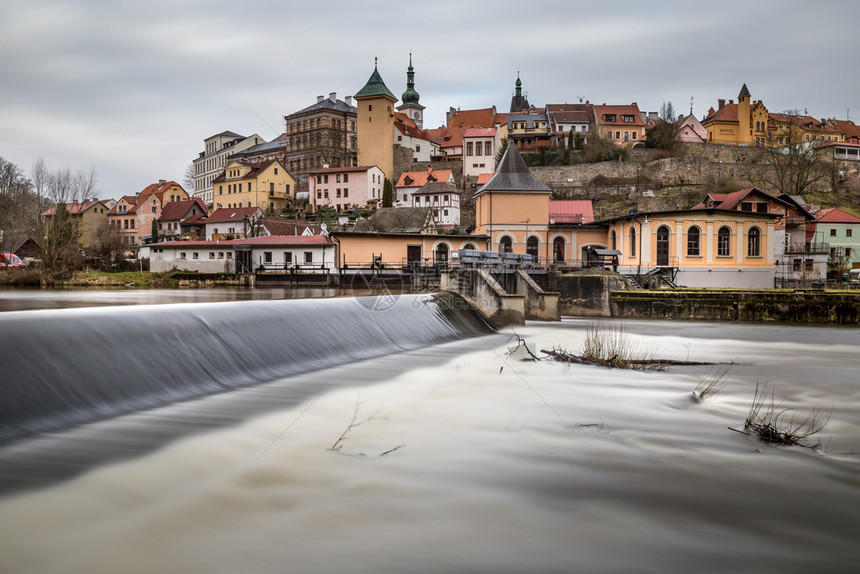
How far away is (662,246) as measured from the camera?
4138 centimetres

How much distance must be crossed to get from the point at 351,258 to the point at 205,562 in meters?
42.9

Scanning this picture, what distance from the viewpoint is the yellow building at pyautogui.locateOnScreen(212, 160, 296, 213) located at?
92125mm

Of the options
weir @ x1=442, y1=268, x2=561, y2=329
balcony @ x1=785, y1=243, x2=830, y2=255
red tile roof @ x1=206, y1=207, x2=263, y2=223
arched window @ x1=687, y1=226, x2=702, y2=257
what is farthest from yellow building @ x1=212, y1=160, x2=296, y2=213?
weir @ x1=442, y1=268, x2=561, y2=329

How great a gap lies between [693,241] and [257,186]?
6805 cm

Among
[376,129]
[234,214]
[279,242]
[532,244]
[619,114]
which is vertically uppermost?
[619,114]

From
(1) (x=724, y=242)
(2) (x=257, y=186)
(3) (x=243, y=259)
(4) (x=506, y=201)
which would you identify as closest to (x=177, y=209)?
(2) (x=257, y=186)

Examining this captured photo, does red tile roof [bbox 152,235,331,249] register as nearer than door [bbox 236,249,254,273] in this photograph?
Yes

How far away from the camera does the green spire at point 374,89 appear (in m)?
93.8

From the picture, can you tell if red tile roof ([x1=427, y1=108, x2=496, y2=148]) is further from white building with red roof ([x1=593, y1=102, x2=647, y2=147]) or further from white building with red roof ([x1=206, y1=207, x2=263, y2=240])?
white building with red roof ([x1=206, y1=207, x2=263, y2=240])

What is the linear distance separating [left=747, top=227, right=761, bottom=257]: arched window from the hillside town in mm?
92

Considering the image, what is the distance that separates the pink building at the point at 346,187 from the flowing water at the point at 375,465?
Answer: 72.7 metres

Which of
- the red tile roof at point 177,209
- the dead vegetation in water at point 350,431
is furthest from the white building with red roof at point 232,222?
the dead vegetation in water at point 350,431

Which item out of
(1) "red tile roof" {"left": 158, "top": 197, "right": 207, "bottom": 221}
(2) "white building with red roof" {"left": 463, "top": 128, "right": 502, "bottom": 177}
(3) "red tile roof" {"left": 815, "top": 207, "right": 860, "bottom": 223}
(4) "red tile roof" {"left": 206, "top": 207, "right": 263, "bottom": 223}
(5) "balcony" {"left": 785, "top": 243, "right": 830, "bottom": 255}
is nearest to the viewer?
(5) "balcony" {"left": 785, "top": 243, "right": 830, "bottom": 255}

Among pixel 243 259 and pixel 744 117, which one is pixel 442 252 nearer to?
pixel 243 259
